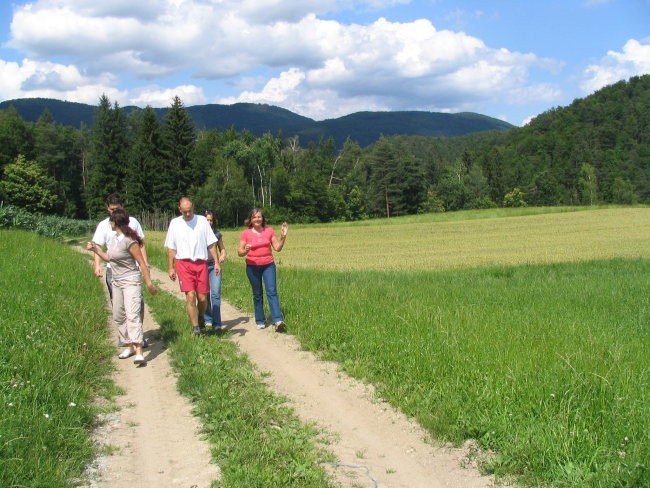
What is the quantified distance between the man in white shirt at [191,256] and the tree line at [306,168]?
5513 centimetres

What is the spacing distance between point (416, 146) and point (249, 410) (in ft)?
544

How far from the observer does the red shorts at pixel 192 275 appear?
8180mm

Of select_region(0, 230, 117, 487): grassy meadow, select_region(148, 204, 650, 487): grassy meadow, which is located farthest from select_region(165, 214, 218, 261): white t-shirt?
select_region(148, 204, 650, 487): grassy meadow

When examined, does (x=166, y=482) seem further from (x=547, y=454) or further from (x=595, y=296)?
(x=595, y=296)

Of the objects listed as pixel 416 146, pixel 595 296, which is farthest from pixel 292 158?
pixel 595 296

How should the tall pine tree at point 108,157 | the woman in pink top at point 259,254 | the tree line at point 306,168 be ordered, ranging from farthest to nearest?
the tall pine tree at point 108,157 < the tree line at point 306,168 < the woman in pink top at point 259,254

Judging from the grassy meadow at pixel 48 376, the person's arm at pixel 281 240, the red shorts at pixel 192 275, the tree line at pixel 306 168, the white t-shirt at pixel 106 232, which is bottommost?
the grassy meadow at pixel 48 376

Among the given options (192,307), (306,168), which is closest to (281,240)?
(192,307)

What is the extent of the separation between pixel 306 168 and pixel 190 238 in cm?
8708

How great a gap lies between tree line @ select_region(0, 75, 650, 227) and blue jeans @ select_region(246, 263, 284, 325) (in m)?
54.7

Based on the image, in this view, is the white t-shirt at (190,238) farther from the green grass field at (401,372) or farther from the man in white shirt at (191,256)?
the green grass field at (401,372)

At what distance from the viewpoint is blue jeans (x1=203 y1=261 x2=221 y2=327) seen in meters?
9.11

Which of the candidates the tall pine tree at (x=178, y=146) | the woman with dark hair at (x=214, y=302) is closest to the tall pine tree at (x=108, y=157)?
the tall pine tree at (x=178, y=146)

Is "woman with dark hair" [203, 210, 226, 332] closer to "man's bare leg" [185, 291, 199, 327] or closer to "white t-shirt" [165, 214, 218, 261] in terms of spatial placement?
"man's bare leg" [185, 291, 199, 327]
